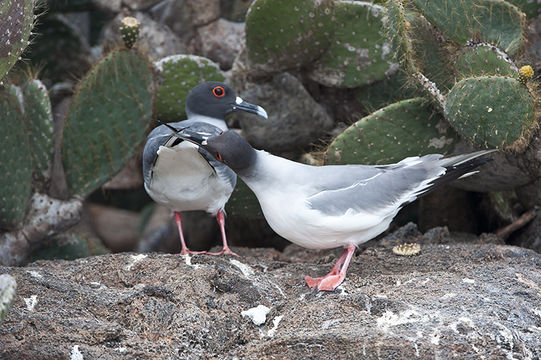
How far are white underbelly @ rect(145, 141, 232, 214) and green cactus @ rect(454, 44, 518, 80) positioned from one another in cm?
142

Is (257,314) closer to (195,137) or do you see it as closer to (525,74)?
(195,137)

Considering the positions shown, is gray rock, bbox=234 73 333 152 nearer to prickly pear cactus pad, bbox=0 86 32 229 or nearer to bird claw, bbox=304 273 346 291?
prickly pear cactus pad, bbox=0 86 32 229

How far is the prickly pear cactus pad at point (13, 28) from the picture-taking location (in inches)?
113

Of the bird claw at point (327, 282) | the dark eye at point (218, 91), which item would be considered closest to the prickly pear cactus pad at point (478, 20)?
the dark eye at point (218, 91)

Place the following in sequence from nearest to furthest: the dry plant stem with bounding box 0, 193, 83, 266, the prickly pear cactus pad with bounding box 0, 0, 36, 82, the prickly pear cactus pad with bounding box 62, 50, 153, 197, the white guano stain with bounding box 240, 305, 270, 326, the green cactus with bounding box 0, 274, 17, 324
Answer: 1. the green cactus with bounding box 0, 274, 17, 324
2. the white guano stain with bounding box 240, 305, 270, 326
3. the prickly pear cactus pad with bounding box 0, 0, 36, 82
4. the dry plant stem with bounding box 0, 193, 83, 266
5. the prickly pear cactus pad with bounding box 62, 50, 153, 197

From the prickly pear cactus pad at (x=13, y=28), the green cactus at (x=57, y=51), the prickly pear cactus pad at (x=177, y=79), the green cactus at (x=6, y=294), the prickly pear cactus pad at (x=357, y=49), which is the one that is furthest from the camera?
the green cactus at (x=57, y=51)

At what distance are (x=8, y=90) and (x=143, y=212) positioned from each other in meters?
2.40

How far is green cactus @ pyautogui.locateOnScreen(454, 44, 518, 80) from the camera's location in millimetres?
3531

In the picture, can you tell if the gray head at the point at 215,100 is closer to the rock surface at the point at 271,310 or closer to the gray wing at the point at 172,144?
the gray wing at the point at 172,144

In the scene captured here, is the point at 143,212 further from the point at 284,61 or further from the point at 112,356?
the point at 112,356

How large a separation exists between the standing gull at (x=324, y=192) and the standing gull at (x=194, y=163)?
0.25 metres

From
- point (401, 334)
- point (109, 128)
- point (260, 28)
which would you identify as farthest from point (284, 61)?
point (401, 334)

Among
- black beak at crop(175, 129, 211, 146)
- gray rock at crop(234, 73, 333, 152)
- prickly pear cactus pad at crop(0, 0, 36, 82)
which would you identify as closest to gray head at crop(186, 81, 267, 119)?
gray rock at crop(234, 73, 333, 152)

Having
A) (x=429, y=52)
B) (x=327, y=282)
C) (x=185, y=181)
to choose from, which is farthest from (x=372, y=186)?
(x=429, y=52)
